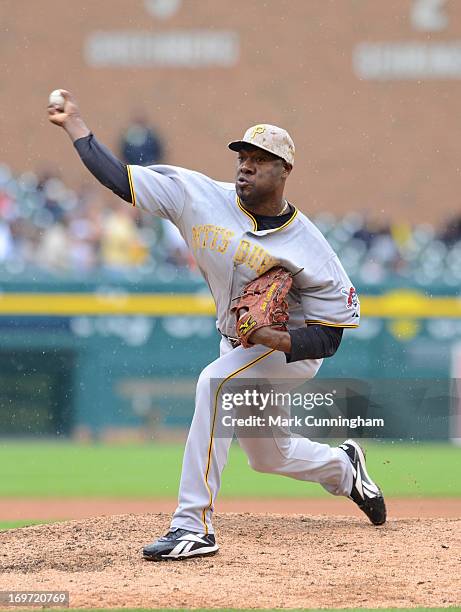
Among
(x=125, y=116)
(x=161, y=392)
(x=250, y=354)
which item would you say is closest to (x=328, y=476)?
(x=250, y=354)

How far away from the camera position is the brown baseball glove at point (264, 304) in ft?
14.6

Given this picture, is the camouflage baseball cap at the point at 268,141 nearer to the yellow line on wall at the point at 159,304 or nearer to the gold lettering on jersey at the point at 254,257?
the gold lettering on jersey at the point at 254,257

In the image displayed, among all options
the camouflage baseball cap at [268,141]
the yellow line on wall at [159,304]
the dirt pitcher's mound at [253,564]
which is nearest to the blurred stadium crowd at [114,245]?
the yellow line on wall at [159,304]

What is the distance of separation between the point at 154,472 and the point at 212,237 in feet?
13.8

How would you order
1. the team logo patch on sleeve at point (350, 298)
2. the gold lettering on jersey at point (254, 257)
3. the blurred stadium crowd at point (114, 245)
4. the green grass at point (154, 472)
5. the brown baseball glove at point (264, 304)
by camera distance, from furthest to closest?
the blurred stadium crowd at point (114, 245) < the green grass at point (154, 472) < the team logo patch on sleeve at point (350, 298) < the gold lettering on jersey at point (254, 257) < the brown baseball glove at point (264, 304)

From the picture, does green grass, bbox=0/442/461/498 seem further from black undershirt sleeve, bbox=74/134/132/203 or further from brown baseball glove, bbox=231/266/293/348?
black undershirt sleeve, bbox=74/134/132/203

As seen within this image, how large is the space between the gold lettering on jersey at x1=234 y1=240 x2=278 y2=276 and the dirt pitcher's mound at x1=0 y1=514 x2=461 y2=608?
45.3 inches

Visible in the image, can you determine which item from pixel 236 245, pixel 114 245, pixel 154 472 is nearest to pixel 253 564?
pixel 236 245

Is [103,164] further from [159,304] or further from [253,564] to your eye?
[159,304]

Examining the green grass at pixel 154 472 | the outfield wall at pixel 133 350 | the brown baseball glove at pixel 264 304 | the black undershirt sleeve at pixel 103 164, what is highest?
the black undershirt sleeve at pixel 103 164

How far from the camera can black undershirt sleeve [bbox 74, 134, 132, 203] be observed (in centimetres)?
448

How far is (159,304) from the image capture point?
10086 mm

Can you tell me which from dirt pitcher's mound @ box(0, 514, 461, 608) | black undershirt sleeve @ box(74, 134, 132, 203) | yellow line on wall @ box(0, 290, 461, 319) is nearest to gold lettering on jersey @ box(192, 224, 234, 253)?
black undershirt sleeve @ box(74, 134, 132, 203)

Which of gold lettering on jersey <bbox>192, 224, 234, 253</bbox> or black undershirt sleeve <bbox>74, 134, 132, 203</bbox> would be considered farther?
gold lettering on jersey <bbox>192, 224, 234, 253</bbox>
